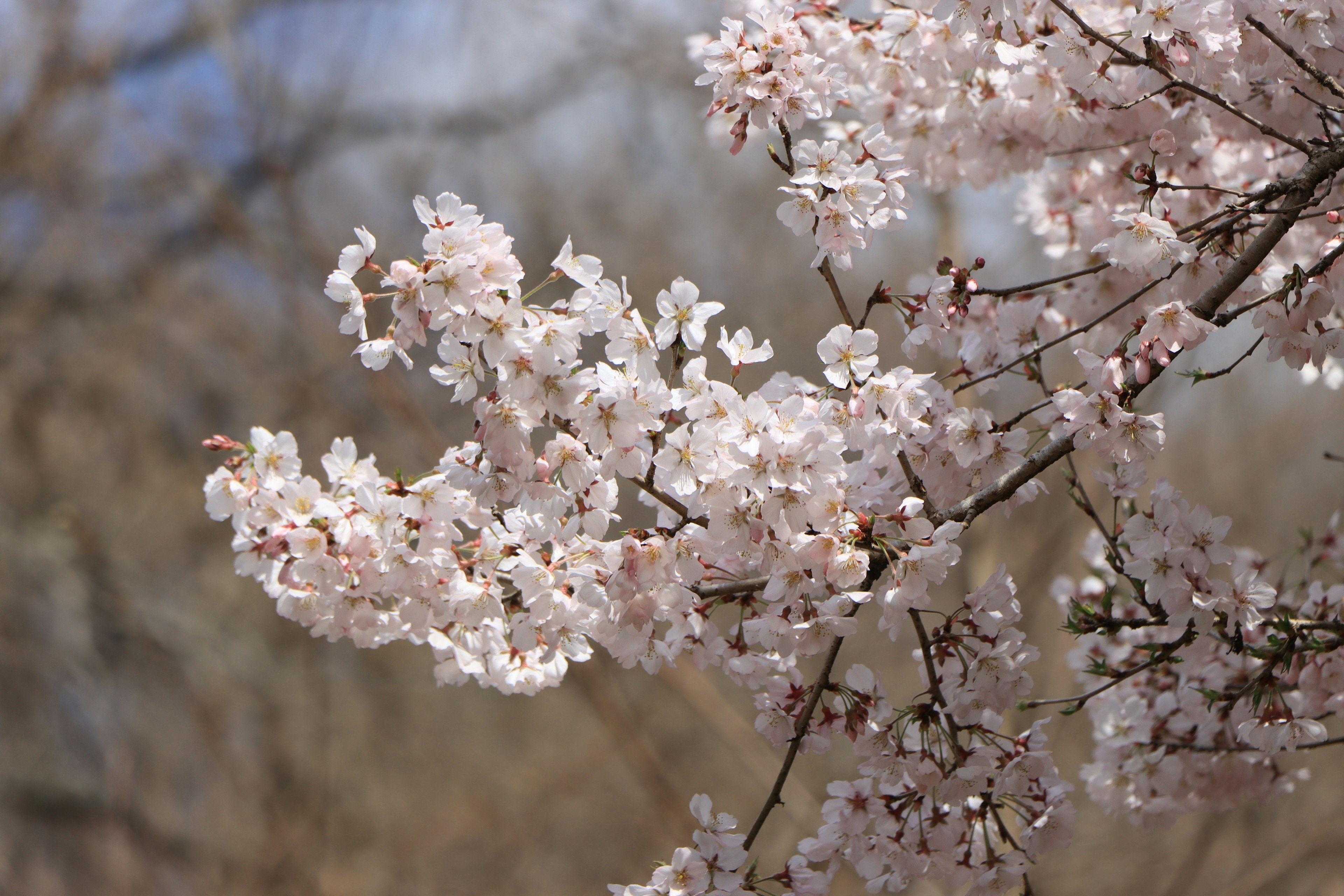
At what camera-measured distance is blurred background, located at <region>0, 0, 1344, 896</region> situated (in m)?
5.55

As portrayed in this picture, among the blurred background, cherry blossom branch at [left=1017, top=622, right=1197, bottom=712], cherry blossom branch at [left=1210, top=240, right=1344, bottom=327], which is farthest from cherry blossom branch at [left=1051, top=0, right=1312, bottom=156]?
the blurred background

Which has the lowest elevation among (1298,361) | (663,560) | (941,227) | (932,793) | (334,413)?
(932,793)

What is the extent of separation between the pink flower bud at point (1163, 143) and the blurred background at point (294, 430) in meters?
3.74

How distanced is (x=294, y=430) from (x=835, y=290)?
6192 mm

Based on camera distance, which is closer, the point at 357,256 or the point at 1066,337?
the point at 357,256

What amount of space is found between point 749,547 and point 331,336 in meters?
4.87

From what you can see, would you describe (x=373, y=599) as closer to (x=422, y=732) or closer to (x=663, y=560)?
(x=663, y=560)

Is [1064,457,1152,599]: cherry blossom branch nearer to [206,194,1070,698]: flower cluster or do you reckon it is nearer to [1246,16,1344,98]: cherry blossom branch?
[206,194,1070,698]: flower cluster

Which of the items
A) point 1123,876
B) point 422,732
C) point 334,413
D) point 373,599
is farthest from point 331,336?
point 1123,876

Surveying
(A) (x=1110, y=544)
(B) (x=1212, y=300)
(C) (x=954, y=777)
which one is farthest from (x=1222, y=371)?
(C) (x=954, y=777)

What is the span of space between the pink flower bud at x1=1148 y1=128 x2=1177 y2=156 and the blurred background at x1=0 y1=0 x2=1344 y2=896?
12.3ft

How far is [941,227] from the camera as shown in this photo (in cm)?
415

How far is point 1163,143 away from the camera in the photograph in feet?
4.21

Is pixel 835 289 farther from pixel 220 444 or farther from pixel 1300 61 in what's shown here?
pixel 220 444
